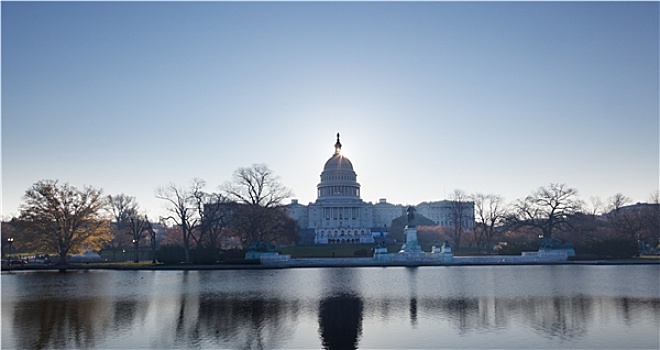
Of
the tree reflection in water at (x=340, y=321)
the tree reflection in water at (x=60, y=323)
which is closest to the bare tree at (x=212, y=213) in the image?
Answer: the tree reflection in water at (x=60, y=323)

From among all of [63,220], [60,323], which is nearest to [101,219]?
[63,220]

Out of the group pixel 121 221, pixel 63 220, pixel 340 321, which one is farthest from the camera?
pixel 121 221

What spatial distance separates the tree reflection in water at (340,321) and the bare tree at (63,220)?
3936 centimetres

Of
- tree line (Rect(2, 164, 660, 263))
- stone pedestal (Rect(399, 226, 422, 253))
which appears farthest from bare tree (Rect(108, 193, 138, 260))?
stone pedestal (Rect(399, 226, 422, 253))

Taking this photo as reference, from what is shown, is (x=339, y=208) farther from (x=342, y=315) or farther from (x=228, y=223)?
(x=342, y=315)

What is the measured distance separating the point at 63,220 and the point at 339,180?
83.1m

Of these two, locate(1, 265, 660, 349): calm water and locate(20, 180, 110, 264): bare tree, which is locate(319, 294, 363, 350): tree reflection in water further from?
locate(20, 180, 110, 264): bare tree

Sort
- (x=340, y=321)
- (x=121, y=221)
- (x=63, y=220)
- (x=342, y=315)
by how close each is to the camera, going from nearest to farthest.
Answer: (x=340, y=321) → (x=342, y=315) → (x=63, y=220) → (x=121, y=221)

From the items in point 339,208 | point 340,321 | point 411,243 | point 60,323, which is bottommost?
point 60,323

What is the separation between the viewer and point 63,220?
182 ft

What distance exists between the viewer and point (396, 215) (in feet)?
528

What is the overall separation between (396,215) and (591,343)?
146 meters

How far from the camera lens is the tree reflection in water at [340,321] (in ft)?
53.4

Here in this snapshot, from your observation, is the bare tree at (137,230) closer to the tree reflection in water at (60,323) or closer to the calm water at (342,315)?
the calm water at (342,315)
